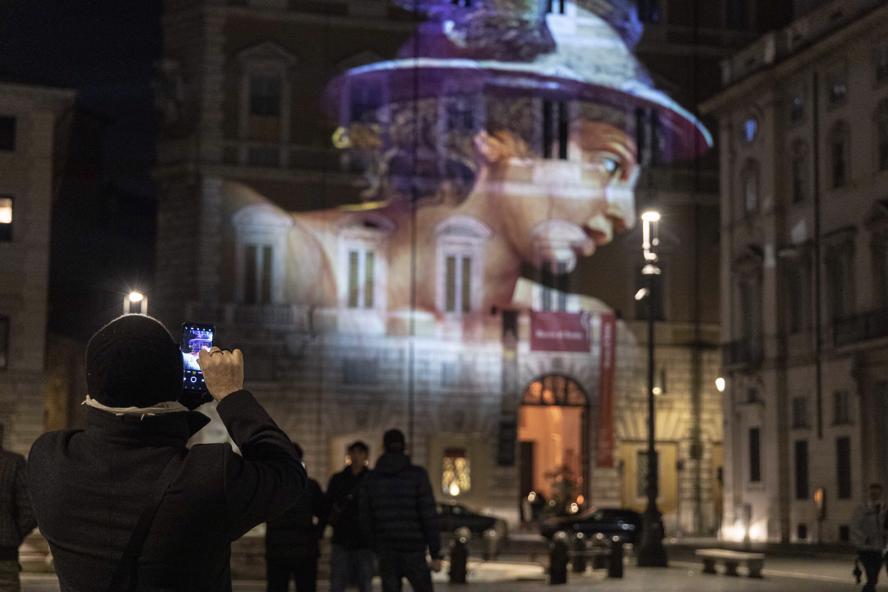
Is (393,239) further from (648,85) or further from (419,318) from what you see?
(648,85)

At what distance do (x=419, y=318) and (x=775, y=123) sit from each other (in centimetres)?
1317

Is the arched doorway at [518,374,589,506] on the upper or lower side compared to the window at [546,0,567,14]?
lower

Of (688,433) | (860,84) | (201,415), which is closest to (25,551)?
(201,415)

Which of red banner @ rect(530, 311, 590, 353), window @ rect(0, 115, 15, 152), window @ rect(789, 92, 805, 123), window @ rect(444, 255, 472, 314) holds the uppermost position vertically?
window @ rect(789, 92, 805, 123)

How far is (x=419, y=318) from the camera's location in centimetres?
5475

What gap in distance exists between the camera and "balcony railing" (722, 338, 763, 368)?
162ft

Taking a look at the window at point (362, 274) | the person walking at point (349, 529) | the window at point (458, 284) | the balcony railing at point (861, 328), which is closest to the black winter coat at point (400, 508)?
the person walking at point (349, 529)

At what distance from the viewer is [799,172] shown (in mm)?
48219

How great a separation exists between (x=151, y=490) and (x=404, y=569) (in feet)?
31.6

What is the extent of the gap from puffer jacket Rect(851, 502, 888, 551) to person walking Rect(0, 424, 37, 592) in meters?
12.6

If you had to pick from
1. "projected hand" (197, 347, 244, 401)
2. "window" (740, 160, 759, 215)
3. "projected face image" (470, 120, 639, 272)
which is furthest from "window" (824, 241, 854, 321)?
"projected hand" (197, 347, 244, 401)

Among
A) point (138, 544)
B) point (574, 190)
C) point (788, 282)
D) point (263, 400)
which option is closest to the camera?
point (138, 544)

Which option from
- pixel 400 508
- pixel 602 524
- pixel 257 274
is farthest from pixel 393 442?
pixel 257 274

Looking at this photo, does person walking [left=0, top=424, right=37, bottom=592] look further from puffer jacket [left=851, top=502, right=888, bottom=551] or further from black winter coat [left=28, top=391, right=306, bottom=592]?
puffer jacket [left=851, top=502, right=888, bottom=551]
